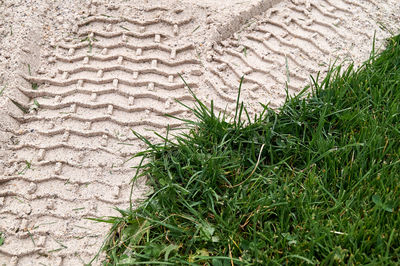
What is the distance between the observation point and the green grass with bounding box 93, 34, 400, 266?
1.96 m

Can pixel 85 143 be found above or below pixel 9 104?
below

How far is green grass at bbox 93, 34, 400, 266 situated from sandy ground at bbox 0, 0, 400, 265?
0.68 feet

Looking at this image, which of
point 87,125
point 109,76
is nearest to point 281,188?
point 87,125

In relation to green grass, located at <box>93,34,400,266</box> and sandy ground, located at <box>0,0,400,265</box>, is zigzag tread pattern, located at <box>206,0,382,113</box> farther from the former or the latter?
green grass, located at <box>93,34,400,266</box>

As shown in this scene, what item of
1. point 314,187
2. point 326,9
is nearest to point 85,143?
point 314,187

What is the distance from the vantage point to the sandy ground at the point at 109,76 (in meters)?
2.31

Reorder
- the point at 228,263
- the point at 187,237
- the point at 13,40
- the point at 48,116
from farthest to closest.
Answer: the point at 13,40 < the point at 48,116 < the point at 187,237 < the point at 228,263

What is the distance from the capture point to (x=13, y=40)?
303 centimetres

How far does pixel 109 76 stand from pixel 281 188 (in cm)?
139

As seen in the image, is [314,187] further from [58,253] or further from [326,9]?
[326,9]

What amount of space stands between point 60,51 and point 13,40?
0.32 metres

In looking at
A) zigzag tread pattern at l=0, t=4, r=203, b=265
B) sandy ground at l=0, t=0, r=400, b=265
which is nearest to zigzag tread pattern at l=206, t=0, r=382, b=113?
sandy ground at l=0, t=0, r=400, b=265

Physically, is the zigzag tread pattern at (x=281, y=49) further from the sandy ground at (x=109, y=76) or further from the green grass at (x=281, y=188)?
the green grass at (x=281, y=188)

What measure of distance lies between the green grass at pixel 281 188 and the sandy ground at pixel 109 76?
0.68ft
